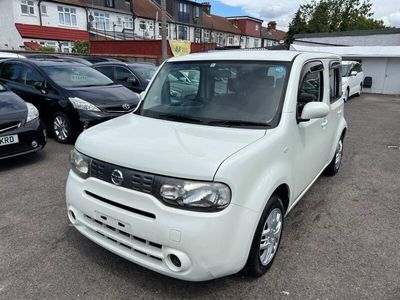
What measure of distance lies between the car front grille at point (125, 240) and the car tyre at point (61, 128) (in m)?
4.21

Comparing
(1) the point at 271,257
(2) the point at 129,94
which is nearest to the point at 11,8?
(2) the point at 129,94

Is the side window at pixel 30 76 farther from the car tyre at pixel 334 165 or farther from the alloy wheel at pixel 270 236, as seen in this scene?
the alloy wheel at pixel 270 236

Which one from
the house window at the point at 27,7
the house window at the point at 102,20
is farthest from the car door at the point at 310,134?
the house window at the point at 102,20

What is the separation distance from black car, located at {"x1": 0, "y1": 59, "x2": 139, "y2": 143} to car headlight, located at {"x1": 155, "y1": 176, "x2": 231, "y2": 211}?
15.0ft

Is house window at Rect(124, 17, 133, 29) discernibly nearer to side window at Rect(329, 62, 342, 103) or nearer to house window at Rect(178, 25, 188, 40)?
house window at Rect(178, 25, 188, 40)

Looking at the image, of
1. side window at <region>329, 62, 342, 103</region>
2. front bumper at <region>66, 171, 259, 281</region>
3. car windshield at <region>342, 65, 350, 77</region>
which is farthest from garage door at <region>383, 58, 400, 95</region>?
front bumper at <region>66, 171, 259, 281</region>

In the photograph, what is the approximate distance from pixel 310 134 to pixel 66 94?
4.90 meters

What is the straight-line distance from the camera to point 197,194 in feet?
6.88

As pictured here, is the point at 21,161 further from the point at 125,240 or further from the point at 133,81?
the point at 133,81

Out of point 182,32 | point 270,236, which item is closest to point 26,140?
point 270,236

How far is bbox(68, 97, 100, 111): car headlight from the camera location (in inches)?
245

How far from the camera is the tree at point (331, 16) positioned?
4197cm

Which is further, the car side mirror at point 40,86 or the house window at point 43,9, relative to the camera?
the house window at point 43,9

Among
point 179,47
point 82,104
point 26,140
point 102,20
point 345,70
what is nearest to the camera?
point 26,140
